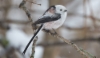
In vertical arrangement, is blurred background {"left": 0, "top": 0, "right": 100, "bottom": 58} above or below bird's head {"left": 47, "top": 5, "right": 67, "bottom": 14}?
below

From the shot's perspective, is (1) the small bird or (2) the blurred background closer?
(1) the small bird

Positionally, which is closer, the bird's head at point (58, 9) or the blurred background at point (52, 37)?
the bird's head at point (58, 9)

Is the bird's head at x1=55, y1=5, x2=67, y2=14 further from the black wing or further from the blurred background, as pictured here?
the blurred background

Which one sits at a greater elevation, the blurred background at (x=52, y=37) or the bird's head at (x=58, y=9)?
the bird's head at (x=58, y=9)

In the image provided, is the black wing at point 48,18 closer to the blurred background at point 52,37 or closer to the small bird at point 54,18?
the small bird at point 54,18

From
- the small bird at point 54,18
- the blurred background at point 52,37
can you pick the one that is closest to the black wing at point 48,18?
the small bird at point 54,18

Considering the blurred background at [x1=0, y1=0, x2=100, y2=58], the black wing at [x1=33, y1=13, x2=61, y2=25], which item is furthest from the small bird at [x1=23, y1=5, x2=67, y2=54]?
the blurred background at [x1=0, y1=0, x2=100, y2=58]

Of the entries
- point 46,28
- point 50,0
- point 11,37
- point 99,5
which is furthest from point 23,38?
point 46,28

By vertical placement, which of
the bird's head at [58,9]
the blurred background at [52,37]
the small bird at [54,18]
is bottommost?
the blurred background at [52,37]

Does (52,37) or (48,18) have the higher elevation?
(48,18)

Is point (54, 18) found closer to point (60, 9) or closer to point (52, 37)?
point (60, 9)

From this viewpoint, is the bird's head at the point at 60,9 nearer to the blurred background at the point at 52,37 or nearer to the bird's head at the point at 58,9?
the bird's head at the point at 58,9

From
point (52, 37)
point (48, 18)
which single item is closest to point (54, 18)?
point (48, 18)

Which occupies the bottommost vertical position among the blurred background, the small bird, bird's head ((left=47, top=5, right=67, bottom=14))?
the blurred background
